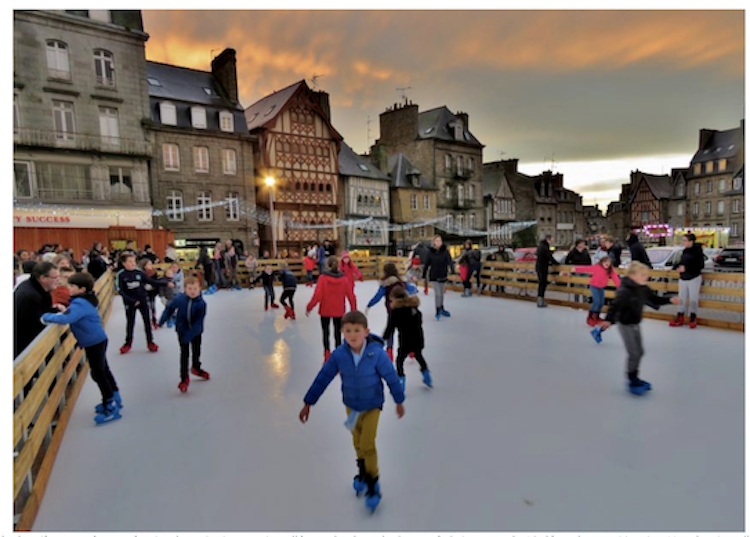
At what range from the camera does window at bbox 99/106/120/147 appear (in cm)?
1955

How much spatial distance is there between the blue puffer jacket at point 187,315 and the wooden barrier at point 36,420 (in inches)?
43.9

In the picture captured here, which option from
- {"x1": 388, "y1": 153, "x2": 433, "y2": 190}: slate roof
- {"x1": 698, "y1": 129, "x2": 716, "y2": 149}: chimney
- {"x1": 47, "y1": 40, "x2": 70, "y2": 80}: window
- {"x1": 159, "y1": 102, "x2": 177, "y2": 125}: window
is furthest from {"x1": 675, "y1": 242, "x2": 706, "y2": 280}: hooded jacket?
{"x1": 698, "y1": 129, "x2": 716, "y2": 149}: chimney

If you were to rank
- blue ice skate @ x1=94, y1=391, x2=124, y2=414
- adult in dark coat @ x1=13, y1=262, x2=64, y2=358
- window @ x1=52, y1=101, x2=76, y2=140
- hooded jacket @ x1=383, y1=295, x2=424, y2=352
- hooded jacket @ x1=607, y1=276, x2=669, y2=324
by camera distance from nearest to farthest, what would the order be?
adult in dark coat @ x1=13, y1=262, x2=64, y2=358
blue ice skate @ x1=94, y1=391, x2=124, y2=414
hooded jacket @ x1=607, y1=276, x2=669, y2=324
hooded jacket @ x1=383, y1=295, x2=424, y2=352
window @ x1=52, y1=101, x2=76, y2=140

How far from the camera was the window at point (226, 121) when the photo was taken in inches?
901

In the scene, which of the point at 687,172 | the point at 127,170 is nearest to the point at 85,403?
the point at 127,170

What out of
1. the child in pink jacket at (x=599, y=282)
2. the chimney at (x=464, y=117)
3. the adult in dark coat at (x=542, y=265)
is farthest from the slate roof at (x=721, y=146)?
the child in pink jacket at (x=599, y=282)

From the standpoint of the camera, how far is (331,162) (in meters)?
27.1

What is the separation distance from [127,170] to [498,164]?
1317 inches

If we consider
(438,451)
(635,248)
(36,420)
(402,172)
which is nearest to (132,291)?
(36,420)

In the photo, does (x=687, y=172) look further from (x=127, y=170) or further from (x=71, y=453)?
(x=71, y=453)

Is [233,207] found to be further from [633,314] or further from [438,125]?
[633,314]

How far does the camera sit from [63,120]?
18.7 m

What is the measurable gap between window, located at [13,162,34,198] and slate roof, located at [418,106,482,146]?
965 inches

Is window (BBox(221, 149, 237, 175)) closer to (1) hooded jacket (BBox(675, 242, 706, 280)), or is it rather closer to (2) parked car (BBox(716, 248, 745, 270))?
(1) hooded jacket (BBox(675, 242, 706, 280))
